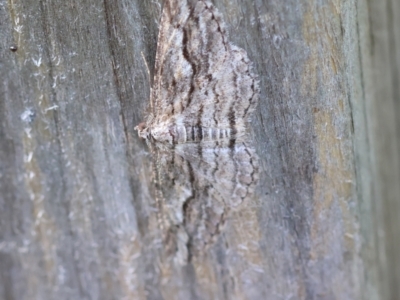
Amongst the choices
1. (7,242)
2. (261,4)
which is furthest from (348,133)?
(7,242)

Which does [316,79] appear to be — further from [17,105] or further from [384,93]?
[17,105]

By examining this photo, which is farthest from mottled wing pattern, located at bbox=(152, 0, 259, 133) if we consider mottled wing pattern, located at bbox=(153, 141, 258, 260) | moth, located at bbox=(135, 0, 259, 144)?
mottled wing pattern, located at bbox=(153, 141, 258, 260)

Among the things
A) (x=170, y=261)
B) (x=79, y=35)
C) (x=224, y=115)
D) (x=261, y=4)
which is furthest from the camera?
(x=170, y=261)

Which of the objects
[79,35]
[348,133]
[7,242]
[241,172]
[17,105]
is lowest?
[7,242]

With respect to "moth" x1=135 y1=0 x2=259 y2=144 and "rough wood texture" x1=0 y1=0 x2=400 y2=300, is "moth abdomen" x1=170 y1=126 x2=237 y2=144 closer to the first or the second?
"moth" x1=135 y1=0 x2=259 y2=144

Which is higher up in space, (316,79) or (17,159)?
(316,79)
